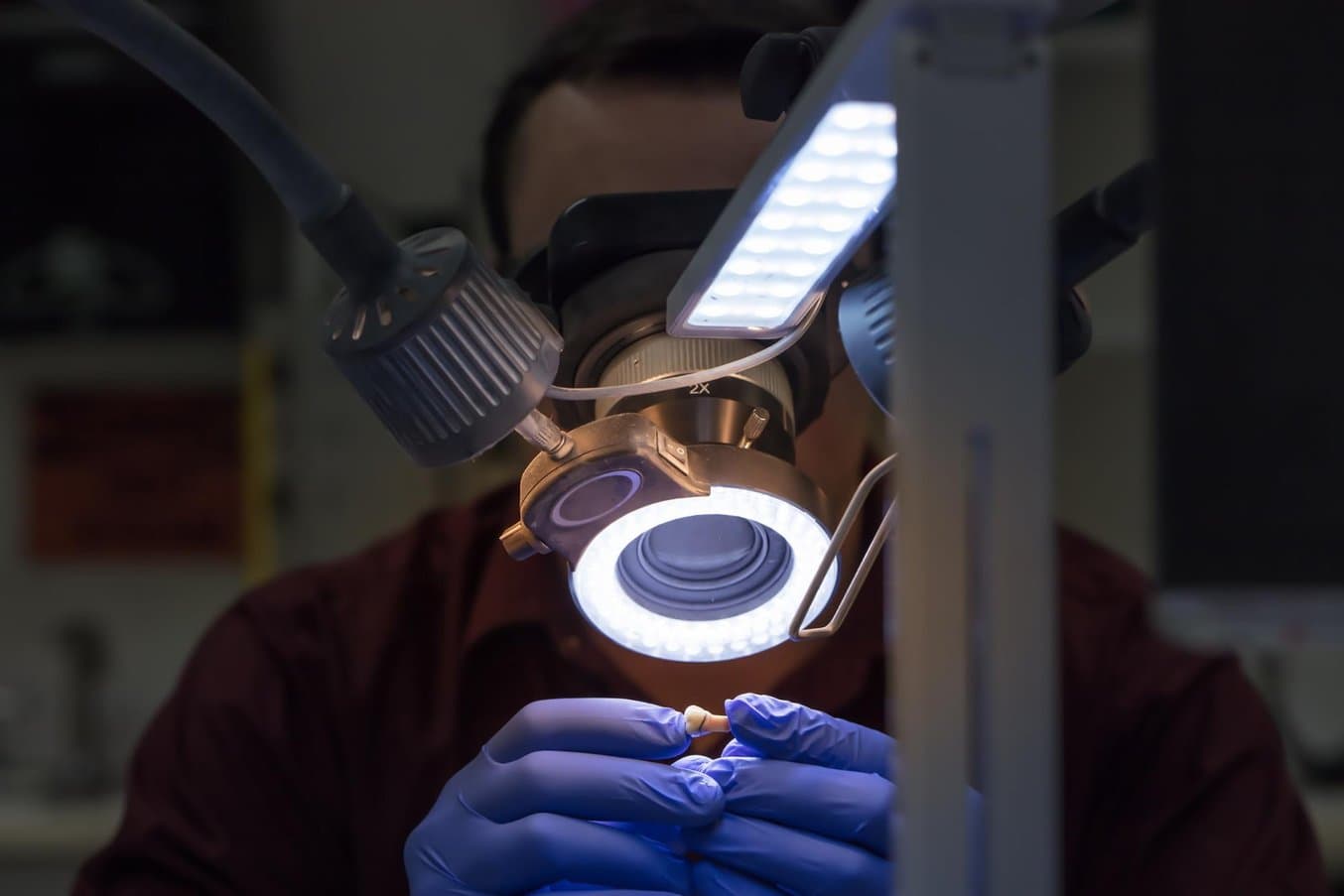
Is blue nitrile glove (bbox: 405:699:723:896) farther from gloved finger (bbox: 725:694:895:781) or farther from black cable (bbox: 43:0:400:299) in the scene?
black cable (bbox: 43:0:400:299)

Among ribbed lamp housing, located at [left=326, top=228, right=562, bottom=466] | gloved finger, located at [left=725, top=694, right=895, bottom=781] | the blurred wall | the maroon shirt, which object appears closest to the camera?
ribbed lamp housing, located at [left=326, top=228, right=562, bottom=466]

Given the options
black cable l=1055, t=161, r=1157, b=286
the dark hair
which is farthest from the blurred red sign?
black cable l=1055, t=161, r=1157, b=286

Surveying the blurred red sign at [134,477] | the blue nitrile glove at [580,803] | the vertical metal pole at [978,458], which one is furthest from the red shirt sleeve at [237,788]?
the blurred red sign at [134,477]

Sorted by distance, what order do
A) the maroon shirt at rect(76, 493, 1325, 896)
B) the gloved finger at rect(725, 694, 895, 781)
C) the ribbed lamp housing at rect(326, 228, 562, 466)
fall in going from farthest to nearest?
1. the maroon shirt at rect(76, 493, 1325, 896)
2. the gloved finger at rect(725, 694, 895, 781)
3. the ribbed lamp housing at rect(326, 228, 562, 466)

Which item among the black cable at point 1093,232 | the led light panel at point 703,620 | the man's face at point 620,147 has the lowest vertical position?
the led light panel at point 703,620

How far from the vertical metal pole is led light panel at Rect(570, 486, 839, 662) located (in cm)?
16

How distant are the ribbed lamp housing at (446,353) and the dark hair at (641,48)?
240 millimetres

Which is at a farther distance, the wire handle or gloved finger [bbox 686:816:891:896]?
gloved finger [bbox 686:816:891:896]

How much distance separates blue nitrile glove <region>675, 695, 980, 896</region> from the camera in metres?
0.65

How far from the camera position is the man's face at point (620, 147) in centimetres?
67

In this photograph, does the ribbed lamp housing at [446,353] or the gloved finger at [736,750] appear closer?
the ribbed lamp housing at [446,353]

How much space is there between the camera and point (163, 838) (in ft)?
3.34

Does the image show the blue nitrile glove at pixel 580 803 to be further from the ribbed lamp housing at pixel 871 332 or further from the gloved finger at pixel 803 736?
the ribbed lamp housing at pixel 871 332

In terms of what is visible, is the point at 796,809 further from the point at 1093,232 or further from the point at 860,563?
the point at 1093,232
